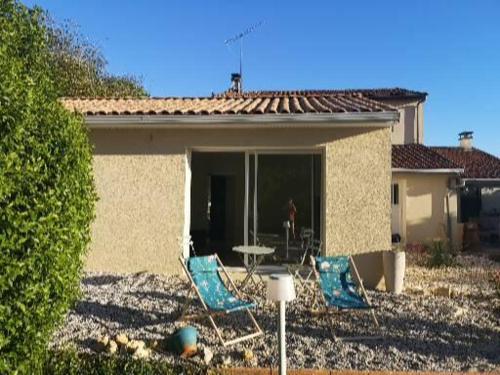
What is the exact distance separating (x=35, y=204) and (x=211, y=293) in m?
4.40

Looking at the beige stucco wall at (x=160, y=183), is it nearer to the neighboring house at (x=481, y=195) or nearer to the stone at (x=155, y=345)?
the stone at (x=155, y=345)

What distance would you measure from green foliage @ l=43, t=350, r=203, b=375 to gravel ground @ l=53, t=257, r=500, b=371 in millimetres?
689

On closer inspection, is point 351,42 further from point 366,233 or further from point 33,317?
point 33,317

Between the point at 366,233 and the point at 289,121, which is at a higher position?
the point at 289,121

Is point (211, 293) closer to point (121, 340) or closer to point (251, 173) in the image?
point (121, 340)

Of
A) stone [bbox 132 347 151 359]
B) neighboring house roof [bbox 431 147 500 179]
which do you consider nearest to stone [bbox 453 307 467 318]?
stone [bbox 132 347 151 359]

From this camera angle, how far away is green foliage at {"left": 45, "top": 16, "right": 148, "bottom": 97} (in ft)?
94.2

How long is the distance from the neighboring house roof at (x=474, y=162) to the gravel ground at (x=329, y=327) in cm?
1728

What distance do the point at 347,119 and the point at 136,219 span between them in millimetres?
5789

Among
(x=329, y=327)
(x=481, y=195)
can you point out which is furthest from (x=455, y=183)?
(x=329, y=327)

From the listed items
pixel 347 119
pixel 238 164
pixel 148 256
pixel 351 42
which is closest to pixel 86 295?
pixel 148 256

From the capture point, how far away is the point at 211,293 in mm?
7918

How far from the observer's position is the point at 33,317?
4.22 metres

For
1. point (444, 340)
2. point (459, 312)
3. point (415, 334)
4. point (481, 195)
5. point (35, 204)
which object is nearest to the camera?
point (35, 204)
